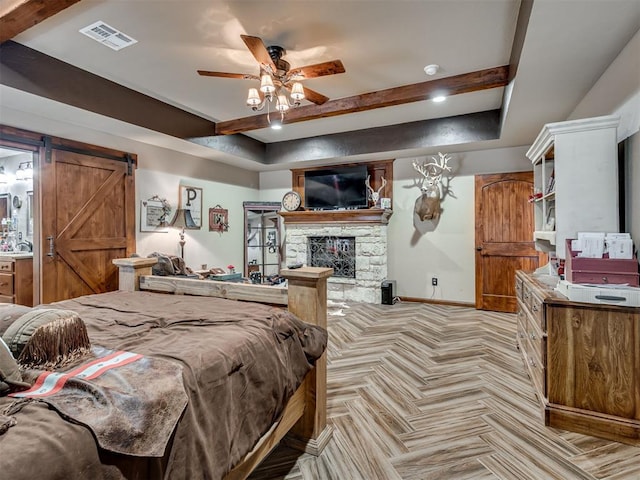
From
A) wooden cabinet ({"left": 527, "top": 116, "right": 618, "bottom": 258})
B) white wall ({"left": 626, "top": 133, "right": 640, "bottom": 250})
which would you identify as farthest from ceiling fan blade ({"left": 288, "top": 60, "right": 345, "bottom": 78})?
white wall ({"left": 626, "top": 133, "right": 640, "bottom": 250})

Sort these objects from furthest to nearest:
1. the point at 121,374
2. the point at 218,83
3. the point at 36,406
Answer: the point at 218,83, the point at 121,374, the point at 36,406

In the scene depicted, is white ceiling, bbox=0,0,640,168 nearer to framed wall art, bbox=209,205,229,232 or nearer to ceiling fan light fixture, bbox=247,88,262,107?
ceiling fan light fixture, bbox=247,88,262,107

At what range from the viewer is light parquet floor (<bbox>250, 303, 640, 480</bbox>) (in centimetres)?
173

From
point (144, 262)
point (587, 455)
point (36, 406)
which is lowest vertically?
point (587, 455)

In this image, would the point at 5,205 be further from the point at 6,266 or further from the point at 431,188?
the point at 431,188

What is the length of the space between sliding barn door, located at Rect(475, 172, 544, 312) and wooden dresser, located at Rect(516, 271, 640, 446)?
2883 millimetres

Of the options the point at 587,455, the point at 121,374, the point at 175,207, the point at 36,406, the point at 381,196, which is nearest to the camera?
the point at 36,406

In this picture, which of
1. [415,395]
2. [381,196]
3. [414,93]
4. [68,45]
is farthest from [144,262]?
[381,196]

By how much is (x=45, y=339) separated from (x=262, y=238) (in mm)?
5421

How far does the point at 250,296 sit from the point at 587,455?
6.88 feet

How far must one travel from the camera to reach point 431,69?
3.14 metres

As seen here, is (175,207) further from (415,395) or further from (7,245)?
(415,395)

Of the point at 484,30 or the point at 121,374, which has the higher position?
the point at 484,30

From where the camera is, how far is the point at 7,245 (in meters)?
5.01
